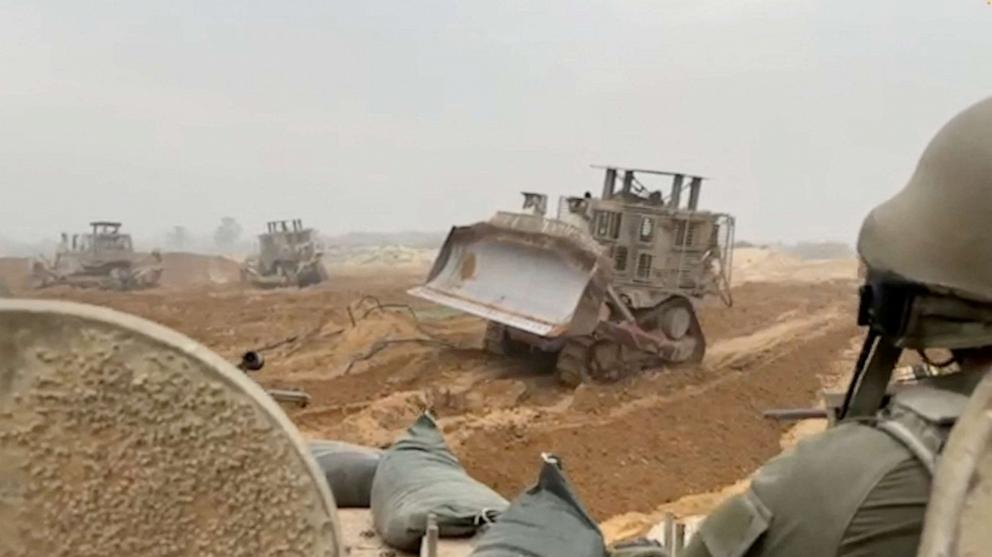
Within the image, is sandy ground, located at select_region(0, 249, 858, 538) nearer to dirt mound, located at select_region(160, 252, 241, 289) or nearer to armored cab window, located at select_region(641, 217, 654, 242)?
dirt mound, located at select_region(160, 252, 241, 289)

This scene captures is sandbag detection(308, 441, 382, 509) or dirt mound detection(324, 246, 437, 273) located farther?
dirt mound detection(324, 246, 437, 273)

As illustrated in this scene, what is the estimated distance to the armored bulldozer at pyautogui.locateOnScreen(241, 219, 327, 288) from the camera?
620 inches

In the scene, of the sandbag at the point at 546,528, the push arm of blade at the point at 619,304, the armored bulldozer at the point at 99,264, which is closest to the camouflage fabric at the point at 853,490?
the sandbag at the point at 546,528

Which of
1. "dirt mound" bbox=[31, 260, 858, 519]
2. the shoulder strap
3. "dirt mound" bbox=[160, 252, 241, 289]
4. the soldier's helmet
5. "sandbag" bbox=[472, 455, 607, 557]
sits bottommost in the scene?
"dirt mound" bbox=[160, 252, 241, 289]

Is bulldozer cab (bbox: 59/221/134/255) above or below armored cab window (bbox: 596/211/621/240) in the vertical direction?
below

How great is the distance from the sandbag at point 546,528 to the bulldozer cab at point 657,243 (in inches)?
287

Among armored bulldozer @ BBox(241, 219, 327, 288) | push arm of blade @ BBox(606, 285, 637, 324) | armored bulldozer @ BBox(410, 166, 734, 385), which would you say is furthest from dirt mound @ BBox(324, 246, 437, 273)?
push arm of blade @ BBox(606, 285, 637, 324)

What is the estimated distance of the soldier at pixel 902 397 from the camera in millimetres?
1104

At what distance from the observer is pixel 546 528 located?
9.06 feet

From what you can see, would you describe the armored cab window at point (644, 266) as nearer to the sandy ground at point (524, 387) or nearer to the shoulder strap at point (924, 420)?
the sandy ground at point (524, 387)

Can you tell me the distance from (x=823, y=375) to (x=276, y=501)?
32.0 ft

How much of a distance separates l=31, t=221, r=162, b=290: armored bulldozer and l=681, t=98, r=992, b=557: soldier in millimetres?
13377

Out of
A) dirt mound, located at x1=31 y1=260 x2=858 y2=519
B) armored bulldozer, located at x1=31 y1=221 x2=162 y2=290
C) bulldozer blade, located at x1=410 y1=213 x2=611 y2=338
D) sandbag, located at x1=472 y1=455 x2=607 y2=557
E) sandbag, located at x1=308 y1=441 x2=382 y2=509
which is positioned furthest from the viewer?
armored bulldozer, located at x1=31 y1=221 x2=162 y2=290

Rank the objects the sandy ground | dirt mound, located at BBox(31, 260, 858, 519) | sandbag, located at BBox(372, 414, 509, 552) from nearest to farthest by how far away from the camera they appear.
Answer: sandbag, located at BBox(372, 414, 509, 552), the sandy ground, dirt mound, located at BBox(31, 260, 858, 519)
